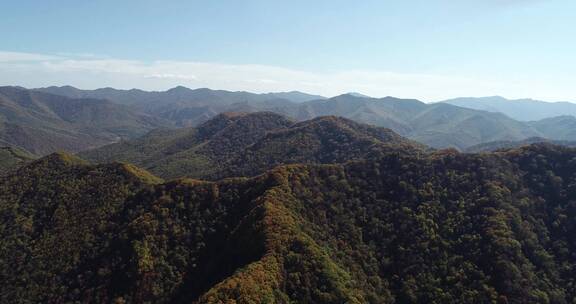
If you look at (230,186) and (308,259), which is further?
(230,186)

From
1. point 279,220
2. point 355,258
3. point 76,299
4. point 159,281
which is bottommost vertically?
point 76,299

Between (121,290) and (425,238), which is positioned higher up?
(425,238)

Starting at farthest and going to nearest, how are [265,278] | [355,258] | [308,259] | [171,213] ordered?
[171,213], [355,258], [308,259], [265,278]

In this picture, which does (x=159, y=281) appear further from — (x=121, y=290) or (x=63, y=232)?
(x=63, y=232)

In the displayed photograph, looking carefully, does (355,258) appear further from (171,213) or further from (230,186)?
(171,213)

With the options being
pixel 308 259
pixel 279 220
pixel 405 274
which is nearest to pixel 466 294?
pixel 405 274

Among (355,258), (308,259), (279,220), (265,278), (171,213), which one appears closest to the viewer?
(265,278)
